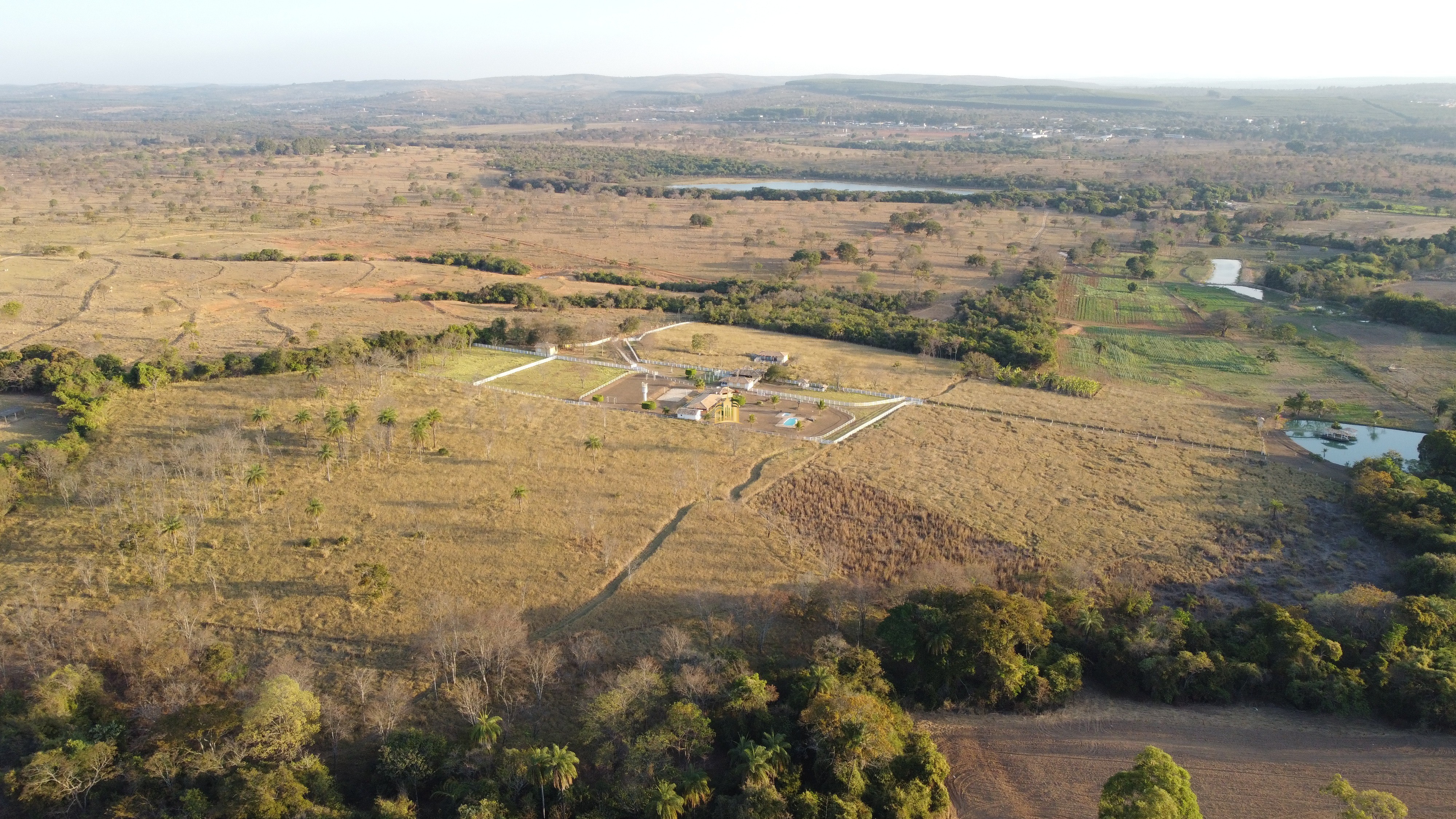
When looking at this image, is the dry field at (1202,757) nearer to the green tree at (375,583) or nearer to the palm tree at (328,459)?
the green tree at (375,583)

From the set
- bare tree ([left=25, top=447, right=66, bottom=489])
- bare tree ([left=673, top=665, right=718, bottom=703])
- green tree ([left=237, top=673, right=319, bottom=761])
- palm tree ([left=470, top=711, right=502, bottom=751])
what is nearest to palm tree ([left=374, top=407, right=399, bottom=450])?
bare tree ([left=25, top=447, right=66, bottom=489])

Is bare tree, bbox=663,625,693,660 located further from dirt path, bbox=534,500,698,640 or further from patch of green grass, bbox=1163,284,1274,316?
patch of green grass, bbox=1163,284,1274,316

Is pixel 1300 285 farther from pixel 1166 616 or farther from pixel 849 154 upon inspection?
pixel 849 154

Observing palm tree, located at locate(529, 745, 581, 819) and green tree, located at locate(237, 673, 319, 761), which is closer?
palm tree, located at locate(529, 745, 581, 819)

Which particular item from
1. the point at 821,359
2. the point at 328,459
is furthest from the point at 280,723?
the point at 821,359

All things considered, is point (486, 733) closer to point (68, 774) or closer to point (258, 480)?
point (68, 774)

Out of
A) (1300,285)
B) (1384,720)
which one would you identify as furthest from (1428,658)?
(1300,285)
